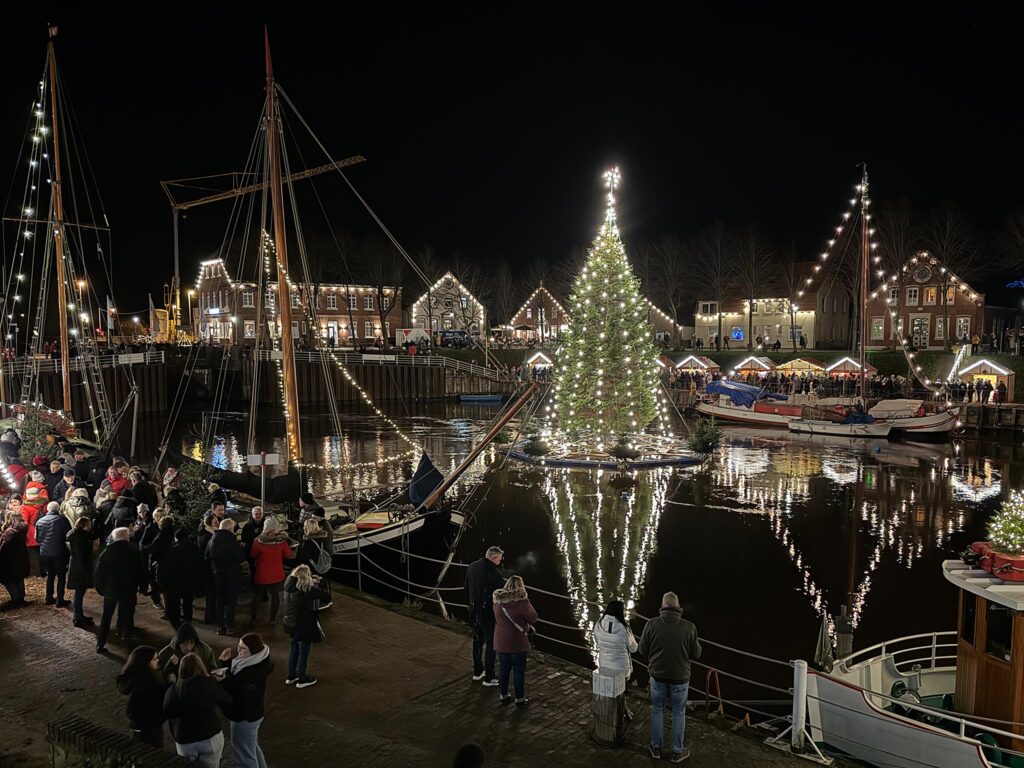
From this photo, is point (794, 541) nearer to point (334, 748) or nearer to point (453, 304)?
point (334, 748)

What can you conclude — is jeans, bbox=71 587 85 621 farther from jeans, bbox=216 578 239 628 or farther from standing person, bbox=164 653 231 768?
standing person, bbox=164 653 231 768

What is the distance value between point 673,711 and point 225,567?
19.9 ft

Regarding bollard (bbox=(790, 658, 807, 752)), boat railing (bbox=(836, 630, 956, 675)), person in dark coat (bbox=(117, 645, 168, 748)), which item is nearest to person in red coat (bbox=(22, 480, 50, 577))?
person in dark coat (bbox=(117, 645, 168, 748))

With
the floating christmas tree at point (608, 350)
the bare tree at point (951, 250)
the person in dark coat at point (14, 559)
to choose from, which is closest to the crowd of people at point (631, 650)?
the person in dark coat at point (14, 559)

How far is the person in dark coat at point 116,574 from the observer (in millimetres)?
9125

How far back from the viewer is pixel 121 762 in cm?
485

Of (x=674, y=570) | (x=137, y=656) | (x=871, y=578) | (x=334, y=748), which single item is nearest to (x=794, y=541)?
(x=871, y=578)

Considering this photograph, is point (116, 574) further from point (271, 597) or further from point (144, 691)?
point (144, 691)

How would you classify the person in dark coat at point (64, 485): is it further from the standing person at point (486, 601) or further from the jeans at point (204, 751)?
the jeans at point (204, 751)

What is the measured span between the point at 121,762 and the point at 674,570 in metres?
13.4

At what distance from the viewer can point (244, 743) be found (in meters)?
6.11

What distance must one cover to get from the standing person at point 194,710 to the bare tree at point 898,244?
6280 centimetres

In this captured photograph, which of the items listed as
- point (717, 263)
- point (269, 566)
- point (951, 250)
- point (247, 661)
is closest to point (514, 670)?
point (247, 661)

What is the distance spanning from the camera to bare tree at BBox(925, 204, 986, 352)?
184 ft
